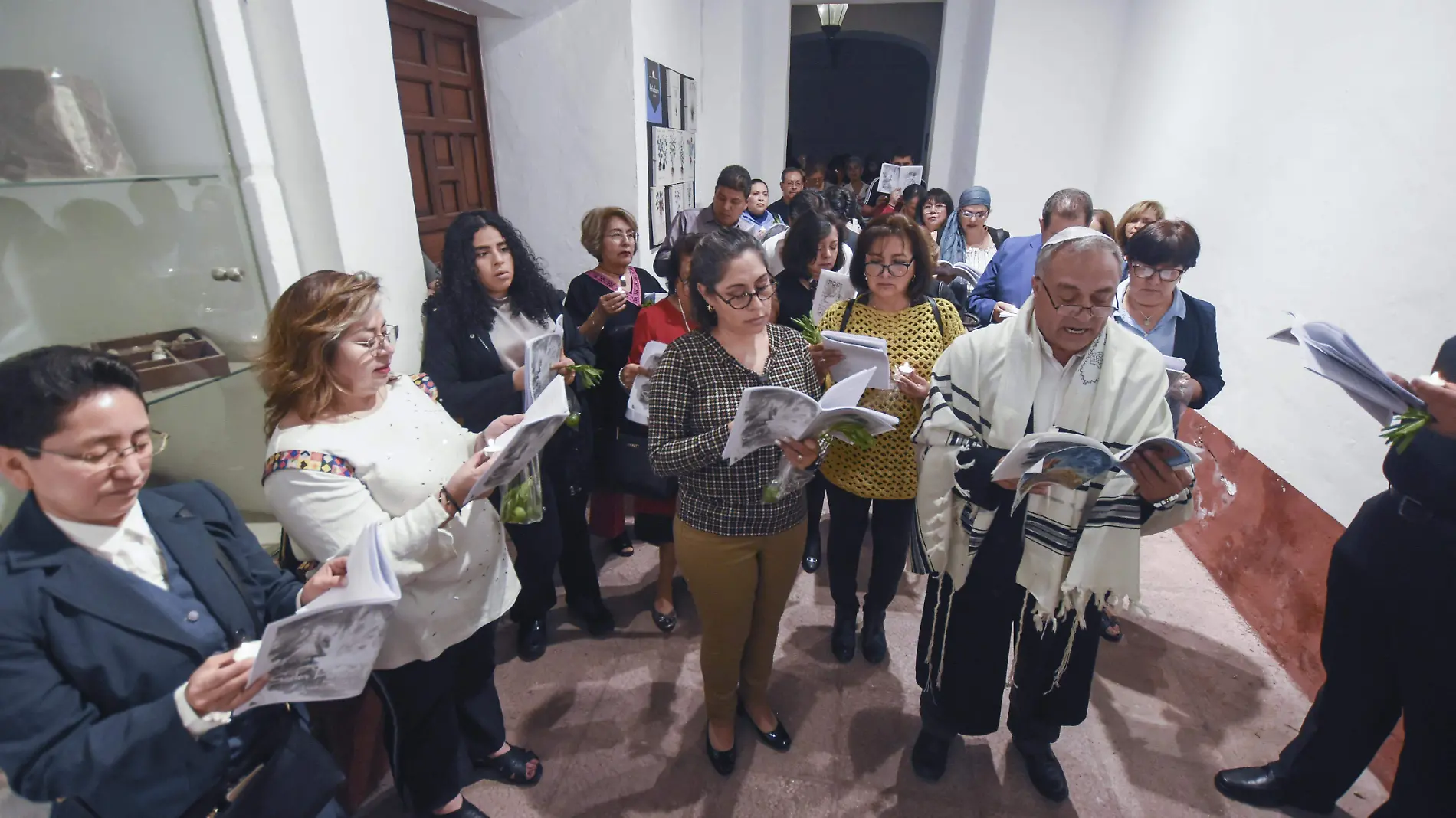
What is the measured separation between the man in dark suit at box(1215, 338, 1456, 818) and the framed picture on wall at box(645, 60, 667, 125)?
4.13 m

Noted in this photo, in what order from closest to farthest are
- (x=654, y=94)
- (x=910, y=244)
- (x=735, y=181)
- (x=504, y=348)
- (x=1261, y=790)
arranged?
(x=1261, y=790), (x=910, y=244), (x=504, y=348), (x=735, y=181), (x=654, y=94)

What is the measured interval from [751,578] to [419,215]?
2.58 meters

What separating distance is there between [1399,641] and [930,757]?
1360 mm

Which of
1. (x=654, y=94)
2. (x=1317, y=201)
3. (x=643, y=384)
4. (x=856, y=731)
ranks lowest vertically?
(x=856, y=731)

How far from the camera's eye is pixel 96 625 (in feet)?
3.77

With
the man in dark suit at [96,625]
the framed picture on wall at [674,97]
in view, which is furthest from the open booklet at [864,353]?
the framed picture on wall at [674,97]

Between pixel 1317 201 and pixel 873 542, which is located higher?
pixel 1317 201

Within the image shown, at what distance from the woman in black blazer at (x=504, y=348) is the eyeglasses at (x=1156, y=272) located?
2090 millimetres

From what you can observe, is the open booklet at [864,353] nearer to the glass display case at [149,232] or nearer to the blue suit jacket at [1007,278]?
the blue suit jacket at [1007,278]

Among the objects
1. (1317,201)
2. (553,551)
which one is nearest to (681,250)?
(553,551)

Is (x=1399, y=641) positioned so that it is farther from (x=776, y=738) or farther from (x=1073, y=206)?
(x=1073, y=206)

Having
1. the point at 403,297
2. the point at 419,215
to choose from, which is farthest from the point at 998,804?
the point at 419,215

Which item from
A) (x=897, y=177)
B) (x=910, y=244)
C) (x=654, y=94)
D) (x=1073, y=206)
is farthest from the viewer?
(x=897, y=177)

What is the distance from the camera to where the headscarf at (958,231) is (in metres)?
4.37
